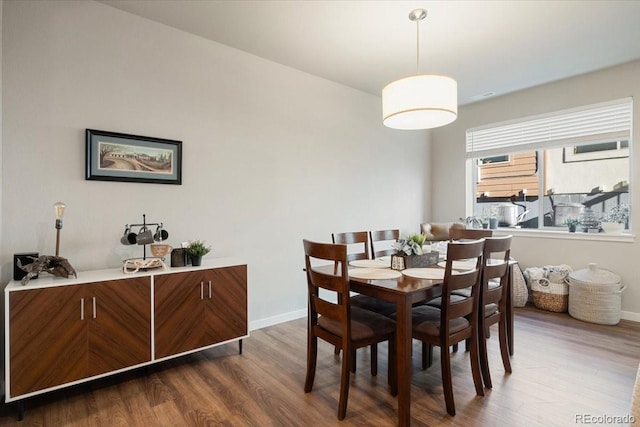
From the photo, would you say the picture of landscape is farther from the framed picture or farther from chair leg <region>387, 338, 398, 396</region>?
chair leg <region>387, 338, 398, 396</region>

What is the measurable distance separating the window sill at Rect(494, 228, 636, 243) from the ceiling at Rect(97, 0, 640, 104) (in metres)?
1.87

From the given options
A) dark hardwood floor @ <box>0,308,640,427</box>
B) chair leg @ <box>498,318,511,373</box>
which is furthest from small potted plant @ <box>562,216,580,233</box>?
chair leg @ <box>498,318,511,373</box>

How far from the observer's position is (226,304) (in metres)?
2.66

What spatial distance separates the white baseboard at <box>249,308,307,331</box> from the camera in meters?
3.34

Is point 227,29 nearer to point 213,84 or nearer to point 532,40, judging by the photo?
point 213,84

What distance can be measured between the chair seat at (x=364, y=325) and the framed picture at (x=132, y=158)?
181 cm

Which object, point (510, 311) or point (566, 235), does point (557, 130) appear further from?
point (510, 311)

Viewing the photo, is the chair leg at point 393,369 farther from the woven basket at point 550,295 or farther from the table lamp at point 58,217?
the woven basket at point 550,295

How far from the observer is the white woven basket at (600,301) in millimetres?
3363

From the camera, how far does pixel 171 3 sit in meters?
2.51

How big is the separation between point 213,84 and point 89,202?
1.48 m

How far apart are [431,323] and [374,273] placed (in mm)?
460

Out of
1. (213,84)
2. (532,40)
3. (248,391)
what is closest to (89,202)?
(213,84)

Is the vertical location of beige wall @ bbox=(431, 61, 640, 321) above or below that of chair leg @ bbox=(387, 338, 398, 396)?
above
